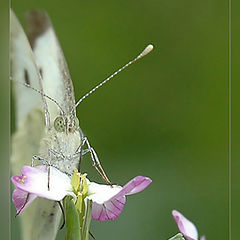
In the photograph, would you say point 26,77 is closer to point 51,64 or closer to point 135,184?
point 51,64

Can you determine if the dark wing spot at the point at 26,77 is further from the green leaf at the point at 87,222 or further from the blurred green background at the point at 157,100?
the blurred green background at the point at 157,100

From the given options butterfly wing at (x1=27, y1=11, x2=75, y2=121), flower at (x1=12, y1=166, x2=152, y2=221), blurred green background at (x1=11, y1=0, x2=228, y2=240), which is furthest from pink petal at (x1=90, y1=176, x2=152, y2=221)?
blurred green background at (x1=11, y1=0, x2=228, y2=240)

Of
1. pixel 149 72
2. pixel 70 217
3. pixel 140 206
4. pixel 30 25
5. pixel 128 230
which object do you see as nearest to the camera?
pixel 70 217

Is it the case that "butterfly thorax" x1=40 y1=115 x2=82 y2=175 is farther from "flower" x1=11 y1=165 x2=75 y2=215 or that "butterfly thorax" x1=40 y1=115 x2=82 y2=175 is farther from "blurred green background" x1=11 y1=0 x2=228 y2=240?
"blurred green background" x1=11 y1=0 x2=228 y2=240

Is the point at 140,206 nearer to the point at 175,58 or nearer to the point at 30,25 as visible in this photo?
the point at 175,58

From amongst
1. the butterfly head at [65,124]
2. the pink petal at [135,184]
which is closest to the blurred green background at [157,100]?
the butterfly head at [65,124]
